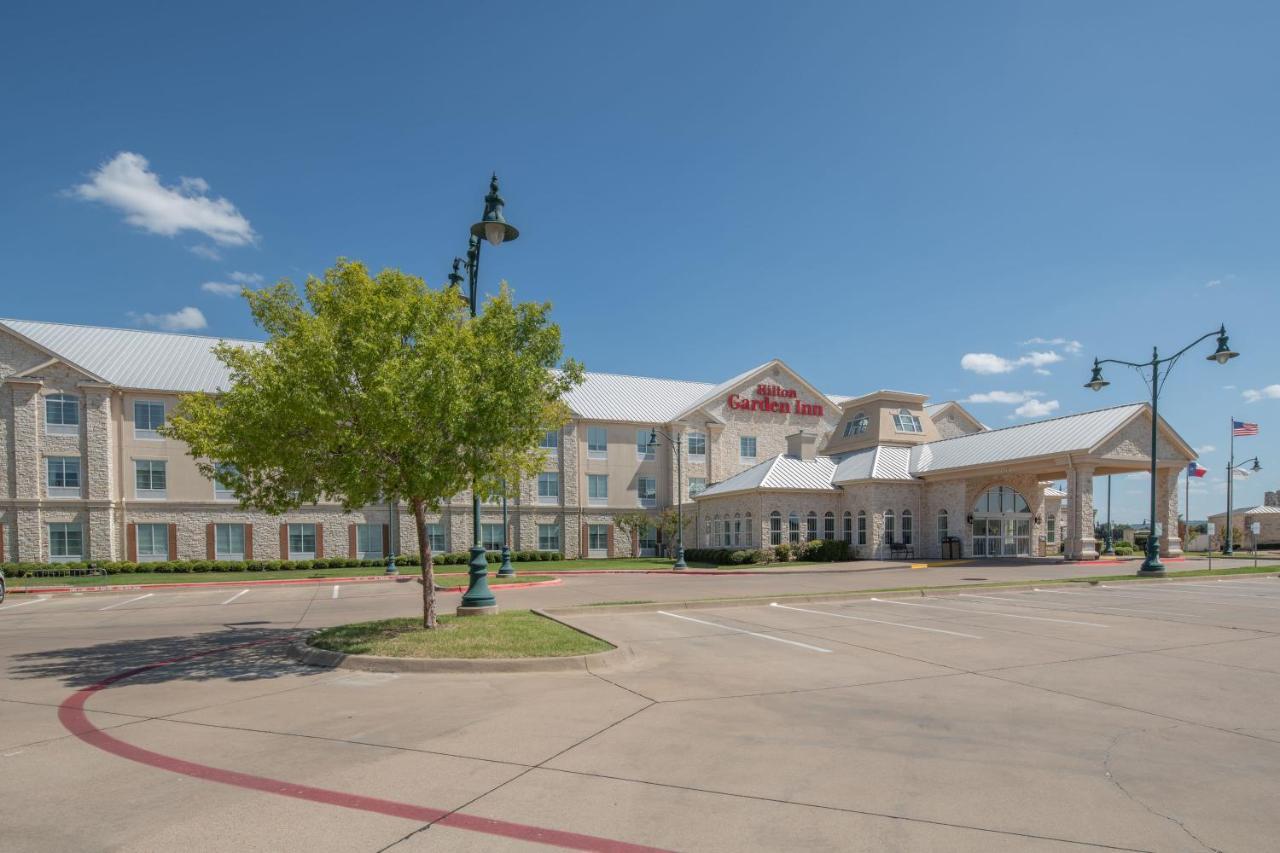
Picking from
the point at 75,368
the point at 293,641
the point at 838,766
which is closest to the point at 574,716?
the point at 838,766

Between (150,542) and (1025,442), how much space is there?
4259cm

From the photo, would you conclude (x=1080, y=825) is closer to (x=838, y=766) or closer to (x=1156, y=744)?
(x=838, y=766)

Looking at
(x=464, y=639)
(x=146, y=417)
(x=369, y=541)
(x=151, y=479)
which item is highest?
(x=146, y=417)

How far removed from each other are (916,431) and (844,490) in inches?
251

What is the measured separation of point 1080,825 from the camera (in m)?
4.86

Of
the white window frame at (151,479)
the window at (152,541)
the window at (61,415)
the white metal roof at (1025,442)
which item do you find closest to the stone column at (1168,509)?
the white metal roof at (1025,442)

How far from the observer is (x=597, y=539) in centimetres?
4694

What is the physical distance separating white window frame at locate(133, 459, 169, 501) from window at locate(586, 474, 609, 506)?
73.1 feet

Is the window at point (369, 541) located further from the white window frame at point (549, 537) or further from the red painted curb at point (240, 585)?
the red painted curb at point (240, 585)

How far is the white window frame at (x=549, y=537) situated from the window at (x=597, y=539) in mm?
1833

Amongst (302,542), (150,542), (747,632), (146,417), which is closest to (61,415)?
(146,417)

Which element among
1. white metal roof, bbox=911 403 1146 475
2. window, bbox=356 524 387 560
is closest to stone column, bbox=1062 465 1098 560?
white metal roof, bbox=911 403 1146 475

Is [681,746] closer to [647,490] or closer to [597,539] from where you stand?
[597,539]

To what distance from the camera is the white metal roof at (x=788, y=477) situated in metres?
39.2
